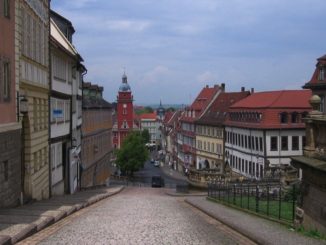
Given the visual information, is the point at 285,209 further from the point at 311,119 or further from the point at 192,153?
the point at 192,153

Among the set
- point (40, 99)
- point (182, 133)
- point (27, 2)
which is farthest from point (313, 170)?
point (182, 133)

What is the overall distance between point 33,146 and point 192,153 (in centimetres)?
8445

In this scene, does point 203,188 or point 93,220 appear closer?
point 93,220

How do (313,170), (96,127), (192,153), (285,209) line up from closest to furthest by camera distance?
(313,170), (285,209), (96,127), (192,153)

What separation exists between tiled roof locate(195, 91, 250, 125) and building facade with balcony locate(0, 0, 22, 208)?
69622 millimetres

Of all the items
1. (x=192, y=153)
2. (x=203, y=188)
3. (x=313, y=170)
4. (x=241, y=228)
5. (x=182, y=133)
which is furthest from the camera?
(x=182, y=133)

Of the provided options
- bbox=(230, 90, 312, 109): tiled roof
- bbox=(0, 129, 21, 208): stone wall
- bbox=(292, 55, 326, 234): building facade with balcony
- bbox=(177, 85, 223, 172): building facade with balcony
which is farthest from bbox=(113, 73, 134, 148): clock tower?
bbox=(292, 55, 326, 234): building facade with balcony

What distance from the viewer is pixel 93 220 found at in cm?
1945

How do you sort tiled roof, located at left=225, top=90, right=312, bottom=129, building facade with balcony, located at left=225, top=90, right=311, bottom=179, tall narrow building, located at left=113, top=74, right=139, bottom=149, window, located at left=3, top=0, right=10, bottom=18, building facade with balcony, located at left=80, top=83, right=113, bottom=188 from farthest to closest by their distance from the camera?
tall narrow building, located at left=113, top=74, right=139, bottom=149 → tiled roof, located at left=225, top=90, right=312, bottom=129 → building facade with balcony, located at left=225, top=90, right=311, bottom=179 → building facade with balcony, located at left=80, top=83, right=113, bottom=188 → window, located at left=3, top=0, right=10, bottom=18

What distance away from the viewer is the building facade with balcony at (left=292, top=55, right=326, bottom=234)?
49.0ft

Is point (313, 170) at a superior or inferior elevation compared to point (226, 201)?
superior

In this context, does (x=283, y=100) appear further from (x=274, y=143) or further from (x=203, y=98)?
(x=203, y=98)

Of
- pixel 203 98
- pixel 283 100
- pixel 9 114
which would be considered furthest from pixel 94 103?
pixel 9 114

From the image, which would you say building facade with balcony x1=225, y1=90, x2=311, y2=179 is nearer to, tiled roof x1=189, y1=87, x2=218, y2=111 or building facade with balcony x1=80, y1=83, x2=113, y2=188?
building facade with balcony x1=80, y1=83, x2=113, y2=188
